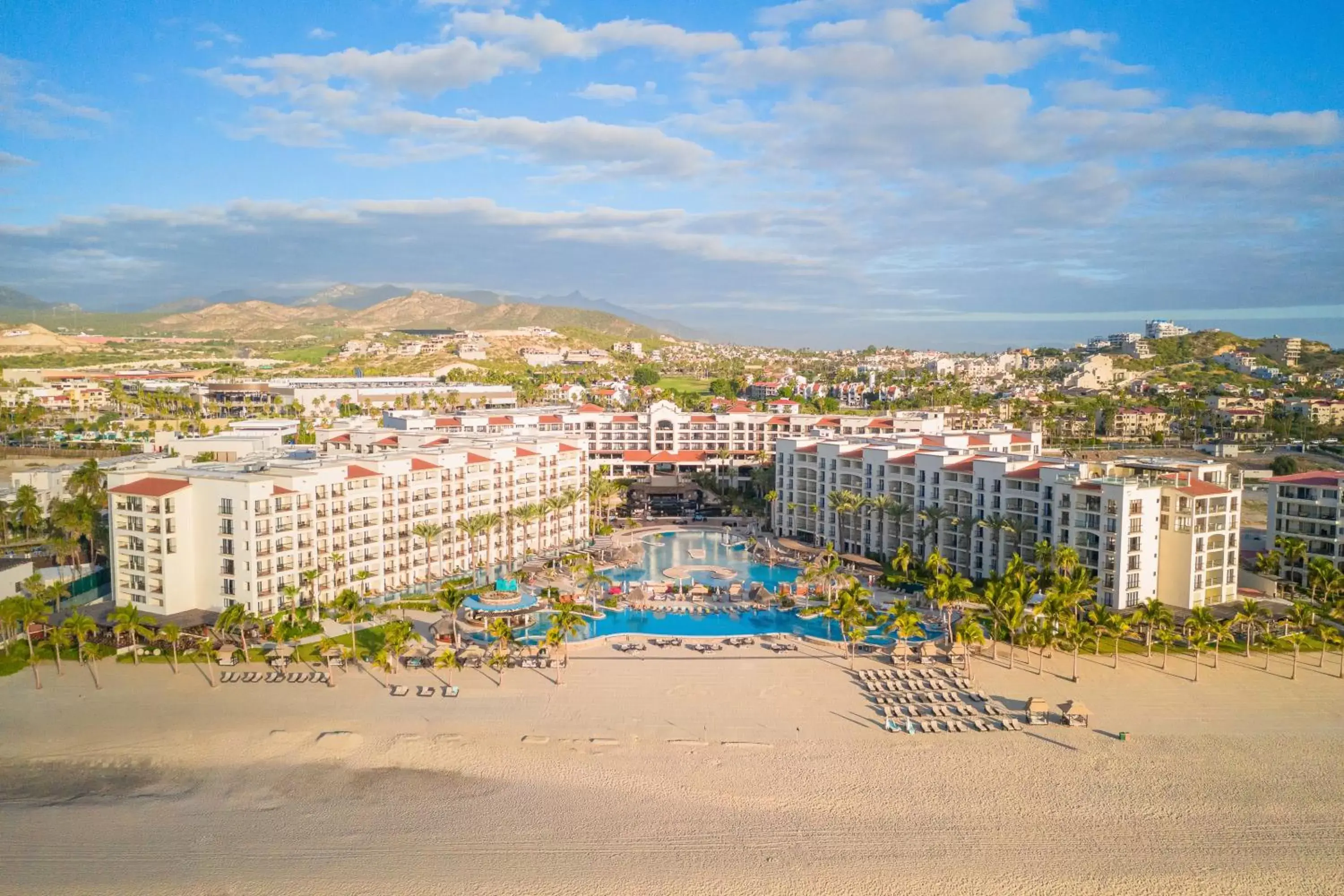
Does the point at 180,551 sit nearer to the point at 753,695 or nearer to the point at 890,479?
the point at 753,695

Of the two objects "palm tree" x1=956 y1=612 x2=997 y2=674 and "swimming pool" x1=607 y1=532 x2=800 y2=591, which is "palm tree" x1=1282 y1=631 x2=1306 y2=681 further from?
"swimming pool" x1=607 y1=532 x2=800 y2=591

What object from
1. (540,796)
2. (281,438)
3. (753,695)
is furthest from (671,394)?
(540,796)

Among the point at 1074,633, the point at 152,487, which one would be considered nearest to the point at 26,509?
the point at 152,487

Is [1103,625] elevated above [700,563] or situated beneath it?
elevated above

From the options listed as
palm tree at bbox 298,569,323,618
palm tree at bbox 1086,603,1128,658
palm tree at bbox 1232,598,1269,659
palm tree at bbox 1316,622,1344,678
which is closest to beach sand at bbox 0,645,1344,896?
palm tree at bbox 1316,622,1344,678

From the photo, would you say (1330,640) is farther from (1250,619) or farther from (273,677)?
(273,677)

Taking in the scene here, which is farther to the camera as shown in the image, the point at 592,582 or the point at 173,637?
the point at 592,582

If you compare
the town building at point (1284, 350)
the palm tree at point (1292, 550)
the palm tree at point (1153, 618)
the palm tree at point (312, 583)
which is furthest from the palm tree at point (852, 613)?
the town building at point (1284, 350)
